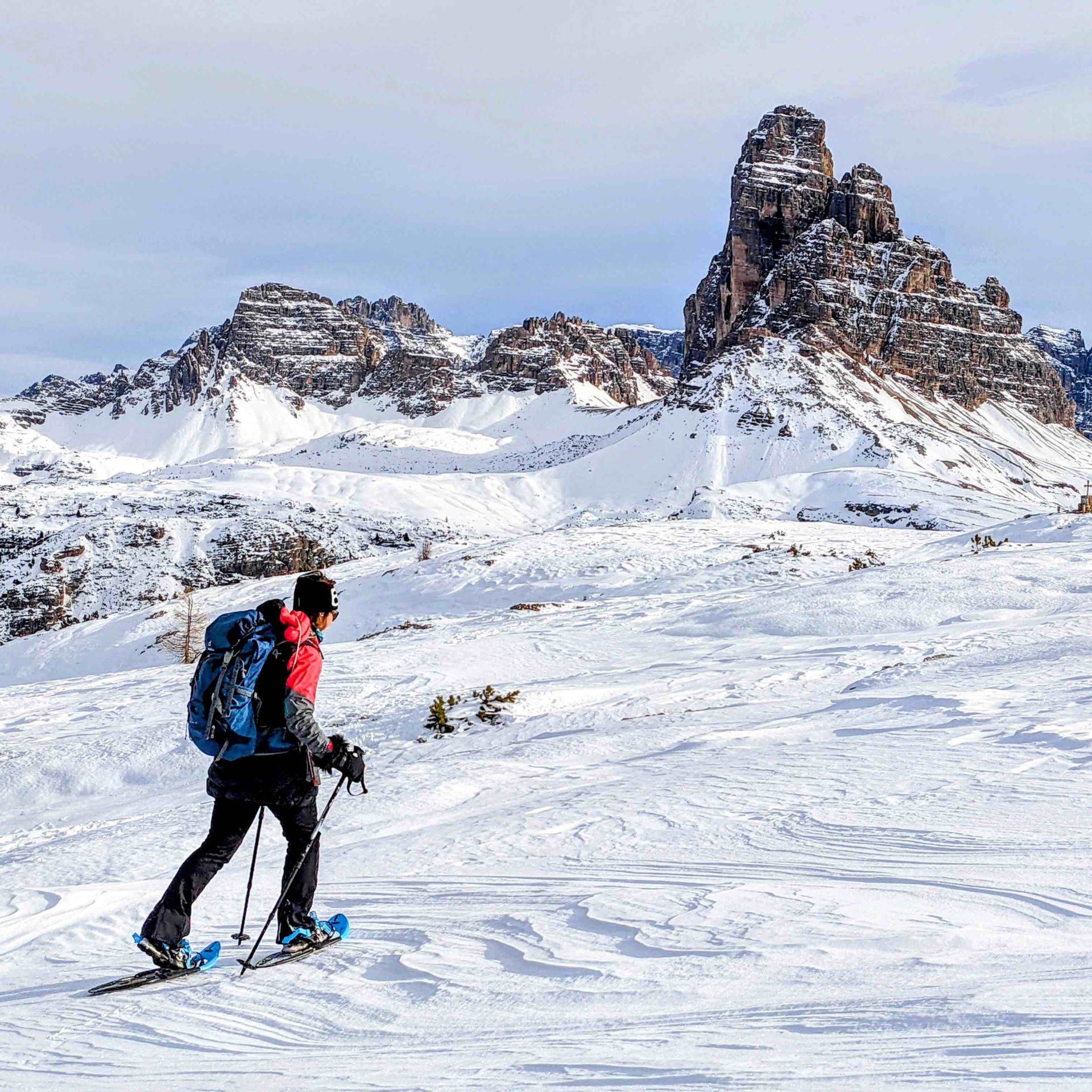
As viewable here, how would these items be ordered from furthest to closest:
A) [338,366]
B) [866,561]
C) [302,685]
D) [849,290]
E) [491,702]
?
1. [338,366]
2. [849,290]
3. [866,561]
4. [491,702]
5. [302,685]

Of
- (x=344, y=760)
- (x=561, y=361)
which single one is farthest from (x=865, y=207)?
(x=344, y=760)

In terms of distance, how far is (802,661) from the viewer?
12.8m

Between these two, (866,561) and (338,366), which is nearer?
(866,561)

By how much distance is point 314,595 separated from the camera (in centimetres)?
480

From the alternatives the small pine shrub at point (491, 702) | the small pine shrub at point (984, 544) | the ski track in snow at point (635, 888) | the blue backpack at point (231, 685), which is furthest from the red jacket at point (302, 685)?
the small pine shrub at point (984, 544)

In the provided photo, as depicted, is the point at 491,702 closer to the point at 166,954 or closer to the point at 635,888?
the point at 635,888

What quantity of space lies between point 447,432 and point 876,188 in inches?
2498

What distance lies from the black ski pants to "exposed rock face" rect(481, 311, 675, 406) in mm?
Answer: 156185

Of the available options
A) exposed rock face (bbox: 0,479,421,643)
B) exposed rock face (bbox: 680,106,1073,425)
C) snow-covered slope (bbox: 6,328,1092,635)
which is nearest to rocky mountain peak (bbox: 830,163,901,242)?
exposed rock face (bbox: 680,106,1073,425)

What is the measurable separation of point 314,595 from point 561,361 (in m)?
163

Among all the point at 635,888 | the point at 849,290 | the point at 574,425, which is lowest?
the point at 635,888

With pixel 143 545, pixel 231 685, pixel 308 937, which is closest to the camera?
pixel 231 685

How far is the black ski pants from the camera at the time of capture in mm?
4500

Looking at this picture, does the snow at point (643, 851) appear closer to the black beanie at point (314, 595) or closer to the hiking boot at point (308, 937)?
the hiking boot at point (308, 937)
